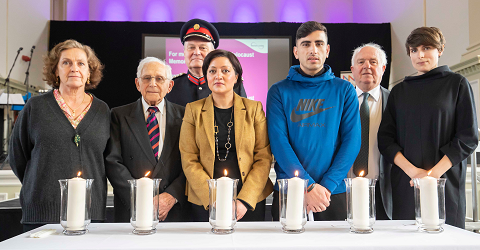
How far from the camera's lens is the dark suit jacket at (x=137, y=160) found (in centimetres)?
213

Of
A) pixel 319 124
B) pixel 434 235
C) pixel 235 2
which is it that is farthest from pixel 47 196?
pixel 235 2

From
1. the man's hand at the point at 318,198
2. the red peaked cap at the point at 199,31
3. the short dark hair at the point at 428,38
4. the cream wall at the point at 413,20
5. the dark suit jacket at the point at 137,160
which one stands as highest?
the cream wall at the point at 413,20

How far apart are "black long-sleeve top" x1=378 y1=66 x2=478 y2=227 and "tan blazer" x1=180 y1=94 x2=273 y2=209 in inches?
31.6

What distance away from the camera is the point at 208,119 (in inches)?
82.1

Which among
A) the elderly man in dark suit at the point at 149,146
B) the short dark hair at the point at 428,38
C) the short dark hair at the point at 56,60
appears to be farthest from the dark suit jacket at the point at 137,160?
the short dark hair at the point at 428,38

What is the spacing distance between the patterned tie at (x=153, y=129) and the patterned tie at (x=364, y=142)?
4.21 ft

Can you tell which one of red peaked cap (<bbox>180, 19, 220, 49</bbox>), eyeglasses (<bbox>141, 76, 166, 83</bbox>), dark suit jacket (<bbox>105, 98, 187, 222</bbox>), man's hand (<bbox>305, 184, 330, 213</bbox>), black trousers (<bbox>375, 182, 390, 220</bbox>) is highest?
red peaked cap (<bbox>180, 19, 220, 49</bbox>)

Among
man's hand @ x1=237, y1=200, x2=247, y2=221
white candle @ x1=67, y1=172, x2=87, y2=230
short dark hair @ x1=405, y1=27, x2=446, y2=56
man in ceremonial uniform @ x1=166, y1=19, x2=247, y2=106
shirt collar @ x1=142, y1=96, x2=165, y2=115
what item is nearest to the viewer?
white candle @ x1=67, y1=172, x2=87, y2=230

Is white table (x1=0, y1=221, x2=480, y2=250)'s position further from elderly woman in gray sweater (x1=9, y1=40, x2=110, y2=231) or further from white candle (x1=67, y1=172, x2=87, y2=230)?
elderly woman in gray sweater (x1=9, y1=40, x2=110, y2=231)

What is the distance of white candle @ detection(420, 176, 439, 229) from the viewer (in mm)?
1395

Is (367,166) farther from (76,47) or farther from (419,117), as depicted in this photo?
(76,47)

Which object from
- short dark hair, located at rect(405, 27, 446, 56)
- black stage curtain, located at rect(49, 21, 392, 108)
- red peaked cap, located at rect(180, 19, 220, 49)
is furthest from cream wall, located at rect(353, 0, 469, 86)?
red peaked cap, located at rect(180, 19, 220, 49)

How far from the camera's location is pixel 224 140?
210cm

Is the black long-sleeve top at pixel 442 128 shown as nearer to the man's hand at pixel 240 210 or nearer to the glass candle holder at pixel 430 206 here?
the glass candle holder at pixel 430 206
